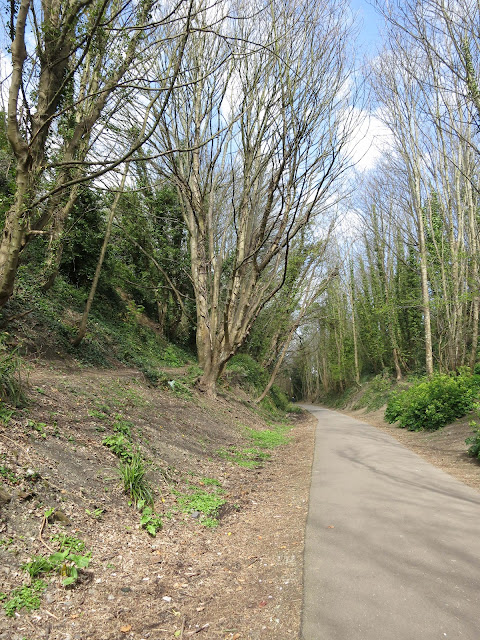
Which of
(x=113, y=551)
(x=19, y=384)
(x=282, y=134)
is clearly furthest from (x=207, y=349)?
(x=113, y=551)

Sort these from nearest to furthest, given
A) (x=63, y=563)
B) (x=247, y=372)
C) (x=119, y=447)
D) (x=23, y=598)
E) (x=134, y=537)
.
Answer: (x=23, y=598) → (x=63, y=563) → (x=134, y=537) → (x=119, y=447) → (x=247, y=372)

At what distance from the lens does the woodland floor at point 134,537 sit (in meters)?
2.32

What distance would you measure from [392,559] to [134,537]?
2.19 m

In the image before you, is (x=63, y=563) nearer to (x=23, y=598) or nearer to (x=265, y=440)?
(x=23, y=598)

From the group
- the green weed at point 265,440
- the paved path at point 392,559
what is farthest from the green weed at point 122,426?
the green weed at point 265,440

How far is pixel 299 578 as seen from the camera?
9.27 feet

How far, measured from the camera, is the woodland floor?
2324 millimetres

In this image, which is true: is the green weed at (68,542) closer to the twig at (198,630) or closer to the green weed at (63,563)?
the green weed at (63,563)

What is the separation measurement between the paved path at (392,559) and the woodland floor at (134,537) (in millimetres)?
212

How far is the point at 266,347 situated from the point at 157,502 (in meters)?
18.6

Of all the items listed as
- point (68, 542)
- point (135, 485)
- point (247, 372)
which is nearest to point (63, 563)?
point (68, 542)

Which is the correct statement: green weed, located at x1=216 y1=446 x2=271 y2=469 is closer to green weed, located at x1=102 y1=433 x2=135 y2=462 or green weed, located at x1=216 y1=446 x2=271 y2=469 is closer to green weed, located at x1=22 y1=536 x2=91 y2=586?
green weed, located at x1=102 y1=433 x2=135 y2=462

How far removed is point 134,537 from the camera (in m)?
3.40

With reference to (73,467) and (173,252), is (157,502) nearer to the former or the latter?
(73,467)
